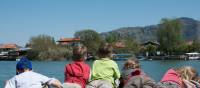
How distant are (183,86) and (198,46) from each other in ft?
419

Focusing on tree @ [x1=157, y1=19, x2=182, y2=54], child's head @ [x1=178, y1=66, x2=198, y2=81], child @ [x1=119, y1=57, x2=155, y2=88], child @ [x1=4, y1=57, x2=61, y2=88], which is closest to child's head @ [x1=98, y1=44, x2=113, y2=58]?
child @ [x1=119, y1=57, x2=155, y2=88]

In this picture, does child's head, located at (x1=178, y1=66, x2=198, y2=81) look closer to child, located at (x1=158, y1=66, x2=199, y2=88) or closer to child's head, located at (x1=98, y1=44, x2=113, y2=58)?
child, located at (x1=158, y1=66, x2=199, y2=88)

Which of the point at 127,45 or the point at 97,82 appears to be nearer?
the point at 97,82

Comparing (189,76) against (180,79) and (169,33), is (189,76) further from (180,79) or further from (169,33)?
(169,33)

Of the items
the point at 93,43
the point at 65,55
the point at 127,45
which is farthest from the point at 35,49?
the point at 127,45

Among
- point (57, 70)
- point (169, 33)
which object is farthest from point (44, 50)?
point (57, 70)

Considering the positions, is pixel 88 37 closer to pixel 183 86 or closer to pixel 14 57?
pixel 14 57

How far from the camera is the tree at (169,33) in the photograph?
106812 mm

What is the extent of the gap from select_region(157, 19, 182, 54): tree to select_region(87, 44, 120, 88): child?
9908cm

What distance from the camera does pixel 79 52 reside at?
7.77 metres

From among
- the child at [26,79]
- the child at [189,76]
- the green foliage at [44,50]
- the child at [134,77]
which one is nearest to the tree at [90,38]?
the green foliage at [44,50]

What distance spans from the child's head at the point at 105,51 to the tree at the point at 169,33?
325 feet

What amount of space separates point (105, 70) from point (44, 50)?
359ft

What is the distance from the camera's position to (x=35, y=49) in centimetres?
11512
